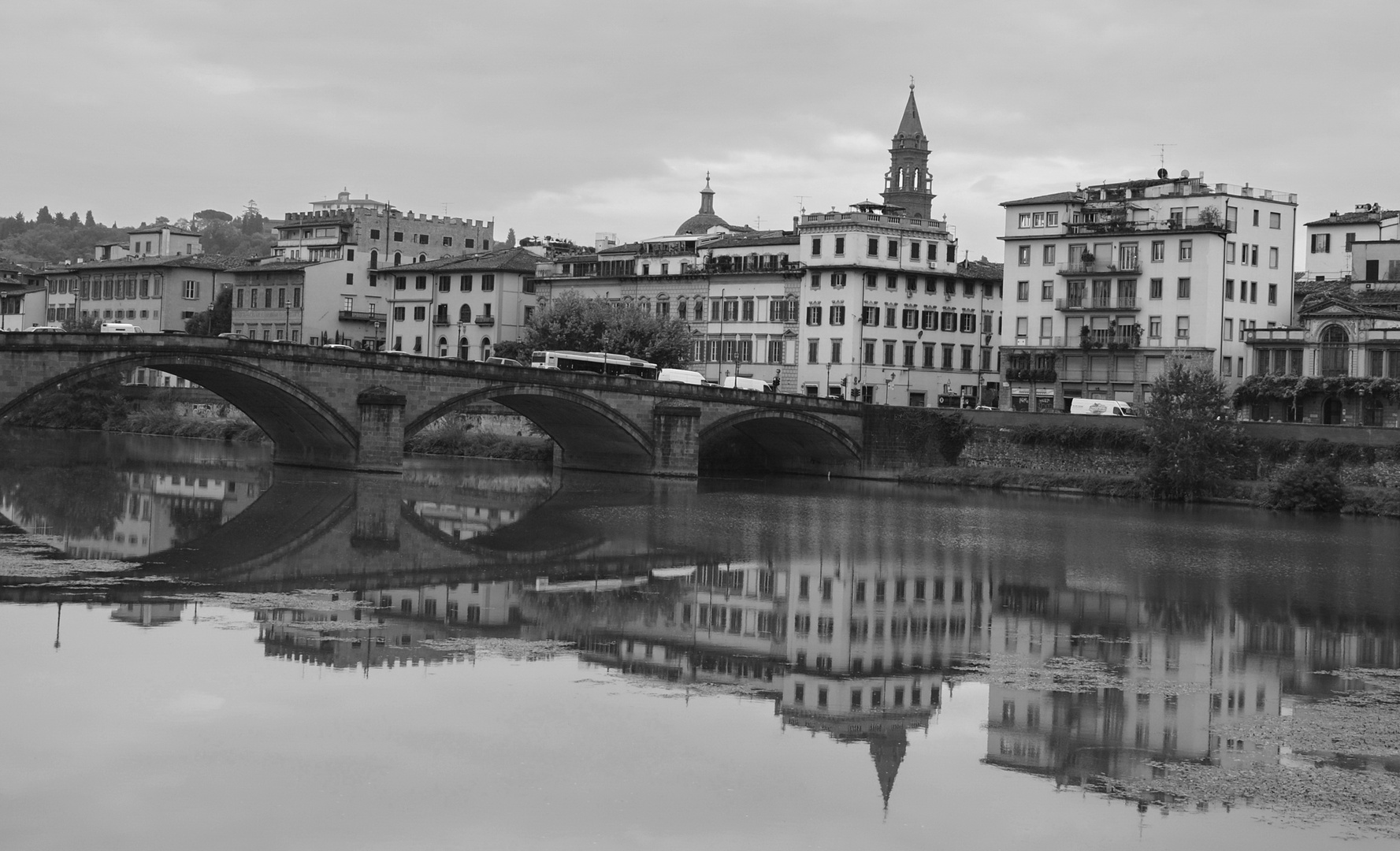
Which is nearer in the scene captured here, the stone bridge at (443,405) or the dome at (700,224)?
the stone bridge at (443,405)

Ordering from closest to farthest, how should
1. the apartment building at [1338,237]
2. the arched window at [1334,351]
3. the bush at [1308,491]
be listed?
the bush at [1308,491], the arched window at [1334,351], the apartment building at [1338,237]

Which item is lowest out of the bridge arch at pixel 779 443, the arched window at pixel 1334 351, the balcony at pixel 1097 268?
the bridge arch at pixel 779 443

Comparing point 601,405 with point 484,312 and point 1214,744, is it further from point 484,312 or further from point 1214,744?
point 1214,744

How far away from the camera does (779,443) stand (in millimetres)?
91750

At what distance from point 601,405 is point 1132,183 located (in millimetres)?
36861

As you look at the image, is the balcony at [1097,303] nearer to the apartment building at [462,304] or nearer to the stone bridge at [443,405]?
the stone bridge at [443,405]

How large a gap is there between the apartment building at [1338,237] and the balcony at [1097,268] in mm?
18473

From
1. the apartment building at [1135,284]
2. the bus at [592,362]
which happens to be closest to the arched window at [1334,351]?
the apartment building at [1135,284]

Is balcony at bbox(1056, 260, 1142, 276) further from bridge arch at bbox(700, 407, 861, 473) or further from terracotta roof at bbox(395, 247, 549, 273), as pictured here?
terracotta roof at bbox(395, 247, 549, 273)

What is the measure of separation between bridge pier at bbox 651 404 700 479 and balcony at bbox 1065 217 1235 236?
2705 cm

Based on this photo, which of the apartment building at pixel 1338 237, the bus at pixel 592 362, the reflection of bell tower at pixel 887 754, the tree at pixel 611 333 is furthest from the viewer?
the apartment building at pixel 1338 237

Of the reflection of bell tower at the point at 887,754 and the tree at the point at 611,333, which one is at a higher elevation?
the tree at the point at 611,333

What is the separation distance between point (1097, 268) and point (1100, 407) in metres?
9.95

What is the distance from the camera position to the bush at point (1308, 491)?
2753 inches
